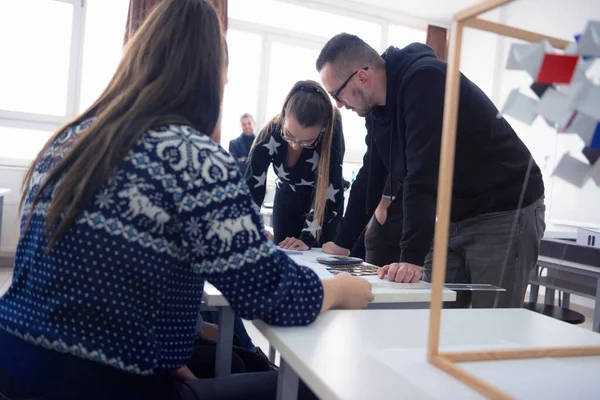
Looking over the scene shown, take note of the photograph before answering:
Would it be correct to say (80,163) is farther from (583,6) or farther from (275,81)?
(275,81)

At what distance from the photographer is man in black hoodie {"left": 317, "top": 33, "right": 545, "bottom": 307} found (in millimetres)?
752

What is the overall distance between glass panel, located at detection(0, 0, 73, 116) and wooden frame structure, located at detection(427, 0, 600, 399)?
15.0ft

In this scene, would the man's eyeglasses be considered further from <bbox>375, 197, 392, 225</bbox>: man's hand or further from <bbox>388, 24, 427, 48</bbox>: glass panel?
<bbox>388, 24, 427, 48</bbox>: glass panel

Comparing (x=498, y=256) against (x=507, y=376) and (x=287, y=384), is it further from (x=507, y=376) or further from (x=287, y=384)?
(x=287, y=384)

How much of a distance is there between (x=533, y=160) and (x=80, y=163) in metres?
0.57

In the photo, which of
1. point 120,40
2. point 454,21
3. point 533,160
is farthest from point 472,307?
point 120,40

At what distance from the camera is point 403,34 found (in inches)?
227

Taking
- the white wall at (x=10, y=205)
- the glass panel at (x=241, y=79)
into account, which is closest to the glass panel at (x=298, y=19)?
the glass panel at (x=241, y=79)

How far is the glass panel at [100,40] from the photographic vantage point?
4.48m

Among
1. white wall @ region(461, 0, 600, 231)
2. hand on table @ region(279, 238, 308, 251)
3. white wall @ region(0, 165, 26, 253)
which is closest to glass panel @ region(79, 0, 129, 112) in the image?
white wall @ region(0, 165, 26, 253)

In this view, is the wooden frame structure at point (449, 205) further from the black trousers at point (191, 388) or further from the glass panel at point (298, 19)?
the glass panel at point (298, 19)

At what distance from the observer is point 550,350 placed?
660 mm

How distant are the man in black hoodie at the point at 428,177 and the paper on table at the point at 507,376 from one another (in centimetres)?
13

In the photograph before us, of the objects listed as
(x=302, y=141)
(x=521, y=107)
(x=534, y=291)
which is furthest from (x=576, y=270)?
(x=521, y=107)
